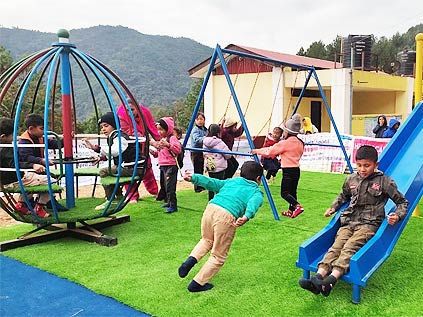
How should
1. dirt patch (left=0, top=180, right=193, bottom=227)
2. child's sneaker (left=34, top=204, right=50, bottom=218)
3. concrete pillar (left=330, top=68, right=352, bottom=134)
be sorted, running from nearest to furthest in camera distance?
Answer: child's sneaker (left=34, top=204, right=50, bottom=218), dirt patch (left=0, top=180, right=193, bottom=227), concrete pillar (left=330, top=68, right=352, bottom=134)

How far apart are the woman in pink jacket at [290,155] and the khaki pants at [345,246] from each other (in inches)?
91.7

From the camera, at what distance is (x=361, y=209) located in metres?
3.73

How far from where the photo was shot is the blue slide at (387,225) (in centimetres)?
325

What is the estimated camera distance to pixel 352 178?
12.5ft

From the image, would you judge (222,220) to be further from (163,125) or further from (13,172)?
(163,125)

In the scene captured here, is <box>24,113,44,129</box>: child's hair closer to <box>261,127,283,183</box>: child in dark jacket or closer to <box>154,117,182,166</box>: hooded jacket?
<box>154,117,182,166</box>: hooded jacket

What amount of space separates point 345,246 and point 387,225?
1.35 feet

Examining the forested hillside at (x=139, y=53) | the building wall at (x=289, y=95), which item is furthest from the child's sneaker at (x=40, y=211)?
the forested hillside at (x=139, y=53)

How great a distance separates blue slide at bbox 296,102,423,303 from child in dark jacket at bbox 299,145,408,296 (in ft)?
0.29

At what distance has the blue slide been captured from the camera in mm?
3250

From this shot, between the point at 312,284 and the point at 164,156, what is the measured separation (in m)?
3.71

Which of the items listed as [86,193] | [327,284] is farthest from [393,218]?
[86,193]

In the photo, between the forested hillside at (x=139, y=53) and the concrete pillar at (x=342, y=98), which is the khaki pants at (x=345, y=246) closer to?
the concrete pillar at (x=342, y=98)

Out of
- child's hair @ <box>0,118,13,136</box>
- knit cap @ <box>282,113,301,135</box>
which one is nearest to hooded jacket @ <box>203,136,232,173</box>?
knit cap @ <box>282,113,301,135</box>
